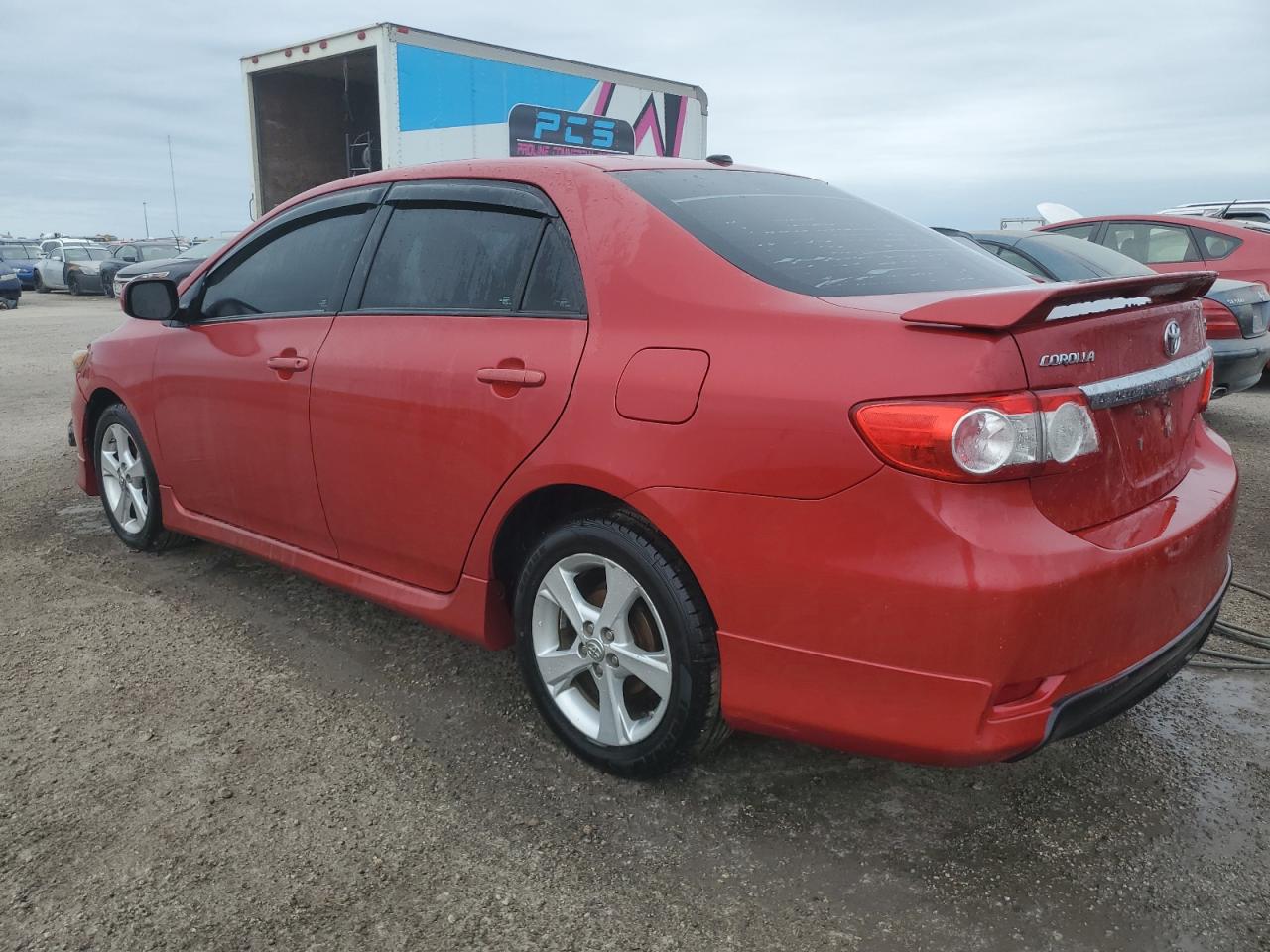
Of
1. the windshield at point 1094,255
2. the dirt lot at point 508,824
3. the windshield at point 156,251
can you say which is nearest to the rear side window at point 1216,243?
the windshield at point 1094,255

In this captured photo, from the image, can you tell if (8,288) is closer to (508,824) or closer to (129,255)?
(129,255)

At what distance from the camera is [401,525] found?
119 inches

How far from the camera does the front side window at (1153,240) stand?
9.46 meters

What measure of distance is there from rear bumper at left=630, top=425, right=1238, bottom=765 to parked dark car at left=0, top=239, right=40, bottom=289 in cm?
3093

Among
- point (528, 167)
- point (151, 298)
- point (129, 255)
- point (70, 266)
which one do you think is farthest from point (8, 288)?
point (528, 167)

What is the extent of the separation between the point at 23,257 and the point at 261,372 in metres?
31.0

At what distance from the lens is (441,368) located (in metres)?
2.85

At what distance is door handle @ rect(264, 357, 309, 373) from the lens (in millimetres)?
3299

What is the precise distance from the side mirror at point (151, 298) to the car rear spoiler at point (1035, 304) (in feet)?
9.44

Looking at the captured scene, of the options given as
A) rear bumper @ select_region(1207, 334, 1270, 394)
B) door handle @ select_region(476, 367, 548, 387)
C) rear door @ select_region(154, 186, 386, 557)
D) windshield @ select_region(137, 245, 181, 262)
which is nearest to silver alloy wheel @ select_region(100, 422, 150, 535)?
rear door @ select_region(154, 186, 386, 557)

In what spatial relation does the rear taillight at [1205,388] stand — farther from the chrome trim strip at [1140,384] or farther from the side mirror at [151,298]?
the side mirror at [151,298]

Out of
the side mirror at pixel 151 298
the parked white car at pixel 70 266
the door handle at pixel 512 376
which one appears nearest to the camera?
the door handle at pixel 512 376

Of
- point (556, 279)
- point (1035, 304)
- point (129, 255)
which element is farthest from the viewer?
point (129, 255)

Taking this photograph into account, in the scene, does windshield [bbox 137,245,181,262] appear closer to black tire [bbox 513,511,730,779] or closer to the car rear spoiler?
black tire [bbox 513,511,730,779]
